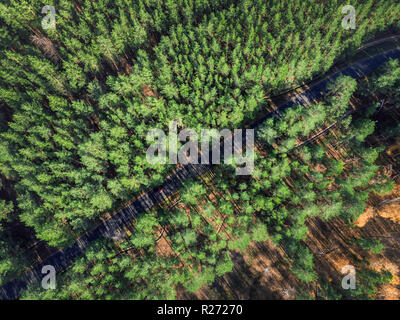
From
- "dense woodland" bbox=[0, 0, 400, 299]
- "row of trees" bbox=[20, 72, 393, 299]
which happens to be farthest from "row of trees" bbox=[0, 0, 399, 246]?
"row of trees" bbox=[20, 72, 393, 299]

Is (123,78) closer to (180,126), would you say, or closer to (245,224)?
(180,126)

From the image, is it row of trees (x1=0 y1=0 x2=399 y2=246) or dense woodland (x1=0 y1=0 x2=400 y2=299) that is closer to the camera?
dense woodland (x1=0 y1=0 x2=400 y2=299)

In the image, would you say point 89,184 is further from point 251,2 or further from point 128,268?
point 251,2

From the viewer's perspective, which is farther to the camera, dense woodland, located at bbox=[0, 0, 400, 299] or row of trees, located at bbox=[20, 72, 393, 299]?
dense woodland, located at bbox=[0, 0, 400, 299]

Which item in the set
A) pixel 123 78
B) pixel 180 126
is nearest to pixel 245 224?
pixel 180 126

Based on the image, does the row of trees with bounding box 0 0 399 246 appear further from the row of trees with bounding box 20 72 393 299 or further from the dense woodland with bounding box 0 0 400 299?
the row of trees with bounding box 20 72 393 299

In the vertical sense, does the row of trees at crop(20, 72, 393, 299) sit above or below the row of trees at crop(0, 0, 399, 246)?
below

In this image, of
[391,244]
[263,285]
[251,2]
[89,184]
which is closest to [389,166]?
[391,244]

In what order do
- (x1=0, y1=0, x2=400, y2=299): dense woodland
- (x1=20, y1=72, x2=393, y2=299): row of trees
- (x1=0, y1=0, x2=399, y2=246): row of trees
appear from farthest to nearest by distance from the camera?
1. (x1=0, y1=0, x2=399, y2=246): row of trees
2. (x1=0, y1=0, x2=400, y2=299): dense woodland
3. (x1=20, y1=72, x2=393, y2=299): row of trees

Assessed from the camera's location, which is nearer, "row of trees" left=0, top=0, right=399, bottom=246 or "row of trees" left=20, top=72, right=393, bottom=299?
"row of trees" left=20, top=72, right=393, bottom=299

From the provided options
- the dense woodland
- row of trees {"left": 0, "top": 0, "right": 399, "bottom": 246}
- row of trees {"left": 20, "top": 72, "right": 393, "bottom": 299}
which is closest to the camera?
row of trees {"left": 20, "top": 72, "right": 393, "bottom": 299}
